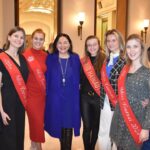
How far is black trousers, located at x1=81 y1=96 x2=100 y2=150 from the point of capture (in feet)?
9.37

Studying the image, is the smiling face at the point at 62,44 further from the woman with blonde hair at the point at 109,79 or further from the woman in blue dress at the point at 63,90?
the woman with blonde hair at the point at 109,79

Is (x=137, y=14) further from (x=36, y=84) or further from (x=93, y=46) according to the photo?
(x=36, y=84)

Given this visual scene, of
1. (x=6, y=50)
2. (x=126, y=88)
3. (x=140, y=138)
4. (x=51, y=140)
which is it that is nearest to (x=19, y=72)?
(x=6, y=50)

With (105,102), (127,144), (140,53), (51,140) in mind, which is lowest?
(51,140)

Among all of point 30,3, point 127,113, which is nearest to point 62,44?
point 127,113

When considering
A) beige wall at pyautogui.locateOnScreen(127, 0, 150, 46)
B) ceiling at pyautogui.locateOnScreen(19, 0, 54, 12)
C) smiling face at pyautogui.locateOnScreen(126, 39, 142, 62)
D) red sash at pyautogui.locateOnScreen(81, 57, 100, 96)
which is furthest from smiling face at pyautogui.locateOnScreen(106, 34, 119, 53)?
ceiling at pyautogui.locateOnScreen(19, 0, 54, 12)

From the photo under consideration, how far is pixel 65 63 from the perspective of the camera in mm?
2875

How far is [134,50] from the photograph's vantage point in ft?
6.59

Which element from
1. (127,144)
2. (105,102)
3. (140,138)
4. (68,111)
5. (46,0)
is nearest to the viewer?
(140,138)

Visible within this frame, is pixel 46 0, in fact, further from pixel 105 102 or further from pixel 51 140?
pixel 105 102

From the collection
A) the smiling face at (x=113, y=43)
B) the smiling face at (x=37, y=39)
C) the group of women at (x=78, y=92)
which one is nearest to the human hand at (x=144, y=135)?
the group of women at (x=78, y=92)

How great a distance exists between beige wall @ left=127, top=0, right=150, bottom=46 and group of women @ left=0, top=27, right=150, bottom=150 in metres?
3.29

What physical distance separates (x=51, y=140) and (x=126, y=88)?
2.04 m

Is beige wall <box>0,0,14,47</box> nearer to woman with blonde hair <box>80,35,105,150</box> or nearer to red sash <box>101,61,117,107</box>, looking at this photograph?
woman with blonde hair <box>80,35,105,150</box>
